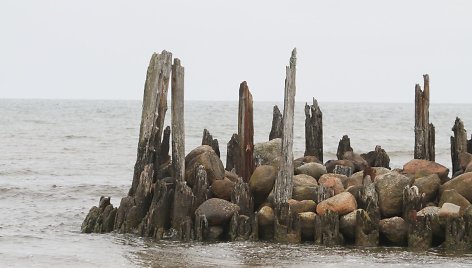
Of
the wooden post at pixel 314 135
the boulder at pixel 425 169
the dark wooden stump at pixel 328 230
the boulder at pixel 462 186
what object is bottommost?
the dark wooden stump at pixel 328 230

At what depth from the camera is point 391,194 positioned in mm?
17156

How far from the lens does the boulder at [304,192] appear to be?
17.5 meters

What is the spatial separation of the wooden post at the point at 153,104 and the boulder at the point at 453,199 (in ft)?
18.7

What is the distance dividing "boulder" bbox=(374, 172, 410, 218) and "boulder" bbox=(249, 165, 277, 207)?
2.05m

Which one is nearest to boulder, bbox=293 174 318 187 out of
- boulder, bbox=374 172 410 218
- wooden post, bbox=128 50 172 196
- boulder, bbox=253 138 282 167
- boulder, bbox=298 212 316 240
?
boulder, bbox=298 212 316 240

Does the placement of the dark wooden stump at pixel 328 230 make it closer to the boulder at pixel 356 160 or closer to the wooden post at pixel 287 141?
the wooden post at pixel 287 141

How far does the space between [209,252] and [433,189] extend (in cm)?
466

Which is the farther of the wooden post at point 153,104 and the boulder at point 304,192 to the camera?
the wooden post at point 153,104

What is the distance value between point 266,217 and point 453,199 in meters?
3.43

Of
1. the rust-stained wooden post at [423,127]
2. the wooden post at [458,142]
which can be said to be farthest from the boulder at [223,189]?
the wooden post at [458,142]

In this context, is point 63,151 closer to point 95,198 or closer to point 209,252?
point 95,198

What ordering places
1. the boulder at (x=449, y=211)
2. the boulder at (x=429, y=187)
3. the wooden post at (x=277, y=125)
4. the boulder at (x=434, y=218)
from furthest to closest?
the wooden post at (x=277, y=125) < the boulder at (x=429, y=187) < the boulder at (x=434, y=218) < the boulder at (x=449, y=211)

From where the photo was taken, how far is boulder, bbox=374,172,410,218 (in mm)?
17094

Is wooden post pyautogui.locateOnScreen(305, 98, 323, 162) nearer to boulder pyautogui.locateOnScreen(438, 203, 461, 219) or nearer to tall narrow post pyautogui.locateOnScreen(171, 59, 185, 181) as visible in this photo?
tall narrow post pyautogui.locateOnScreen(171, 59, 185, 181)
